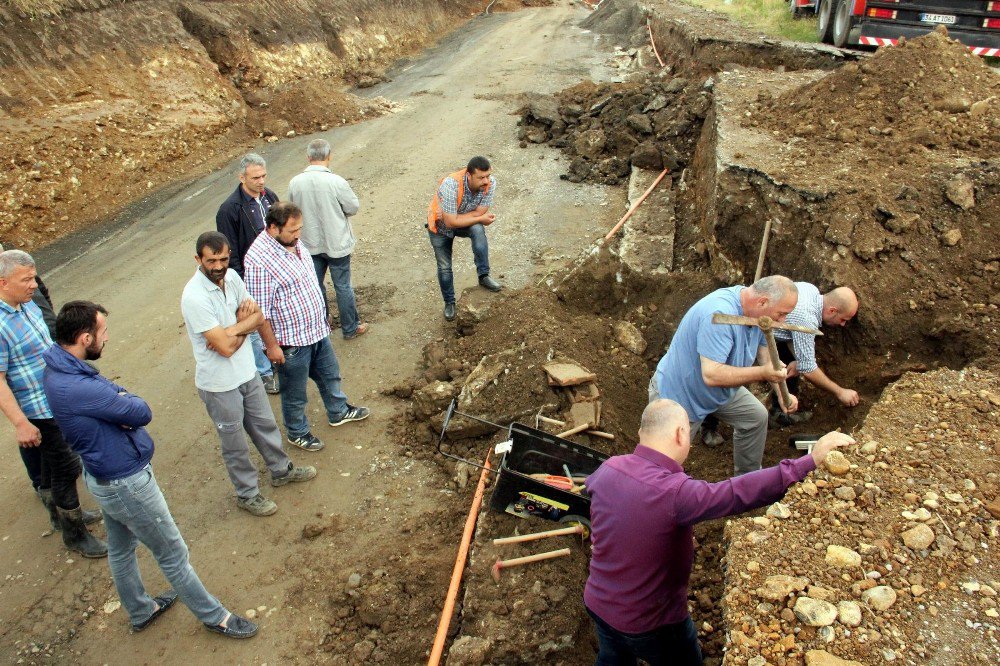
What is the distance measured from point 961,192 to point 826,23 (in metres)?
9.18

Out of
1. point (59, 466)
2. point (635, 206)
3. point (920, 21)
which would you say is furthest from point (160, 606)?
point (920, 21)

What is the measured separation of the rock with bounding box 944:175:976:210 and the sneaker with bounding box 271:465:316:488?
583 centimetres

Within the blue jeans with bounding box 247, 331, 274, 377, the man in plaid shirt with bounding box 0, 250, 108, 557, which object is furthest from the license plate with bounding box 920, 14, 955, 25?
the man in plaid shirt with bounding box 0, 250, 108, 557

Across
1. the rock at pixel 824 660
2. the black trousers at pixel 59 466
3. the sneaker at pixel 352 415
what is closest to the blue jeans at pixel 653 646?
the rock at pixel 824 660

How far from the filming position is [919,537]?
9.68ft

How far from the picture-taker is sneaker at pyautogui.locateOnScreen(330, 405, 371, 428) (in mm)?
5984

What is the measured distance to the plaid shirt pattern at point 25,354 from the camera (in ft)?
14.2

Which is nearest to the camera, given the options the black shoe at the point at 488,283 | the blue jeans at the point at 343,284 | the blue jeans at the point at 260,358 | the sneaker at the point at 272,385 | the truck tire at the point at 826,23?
the blue jeans at the point at 260,358

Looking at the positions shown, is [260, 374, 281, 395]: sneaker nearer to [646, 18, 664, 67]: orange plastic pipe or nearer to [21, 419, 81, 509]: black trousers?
[21, 419, 81, 509]: black trousers

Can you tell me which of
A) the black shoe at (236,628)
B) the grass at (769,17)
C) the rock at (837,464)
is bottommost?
the black shoe at (236,628)

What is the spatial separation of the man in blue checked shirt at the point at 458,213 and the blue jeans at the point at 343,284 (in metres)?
0.98

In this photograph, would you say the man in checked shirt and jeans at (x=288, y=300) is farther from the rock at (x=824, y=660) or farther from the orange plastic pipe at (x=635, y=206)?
the orange plastic pipe at (x=635, y=206)

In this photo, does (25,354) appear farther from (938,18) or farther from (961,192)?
(938,18)

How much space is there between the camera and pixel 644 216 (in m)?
8.96
